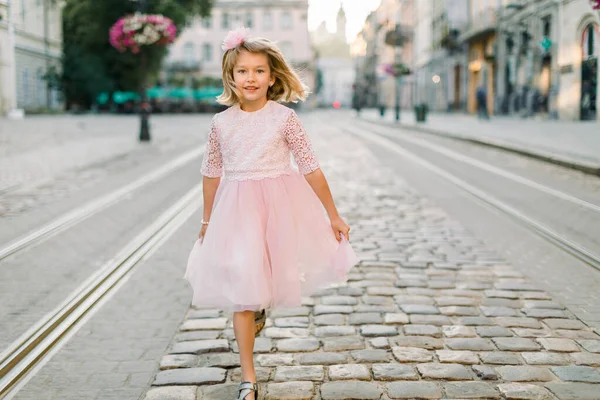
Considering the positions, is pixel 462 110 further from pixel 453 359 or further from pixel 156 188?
pixel 453 359

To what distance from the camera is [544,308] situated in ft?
14.5

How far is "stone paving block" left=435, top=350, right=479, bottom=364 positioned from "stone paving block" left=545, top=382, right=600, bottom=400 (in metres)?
0.42

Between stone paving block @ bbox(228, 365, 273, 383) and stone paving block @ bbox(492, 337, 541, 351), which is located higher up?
stone paving block @ bbox(492, 337, 541, 351)

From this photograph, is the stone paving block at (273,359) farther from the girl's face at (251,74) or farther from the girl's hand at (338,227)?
the girl's face at (251,74)

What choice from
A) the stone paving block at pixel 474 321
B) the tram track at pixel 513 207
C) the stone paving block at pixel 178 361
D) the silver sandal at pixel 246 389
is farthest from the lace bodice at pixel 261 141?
the tram track at pixel 513 207

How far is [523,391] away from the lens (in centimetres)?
309

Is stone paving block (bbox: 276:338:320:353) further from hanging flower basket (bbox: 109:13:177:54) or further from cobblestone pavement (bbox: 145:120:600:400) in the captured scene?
hanging flower basket (bbox: 109:13:177:54)

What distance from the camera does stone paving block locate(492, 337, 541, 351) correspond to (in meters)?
3.67

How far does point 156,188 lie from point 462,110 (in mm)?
37561

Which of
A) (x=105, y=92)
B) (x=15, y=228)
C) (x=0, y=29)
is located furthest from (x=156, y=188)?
(x=105, y=92)

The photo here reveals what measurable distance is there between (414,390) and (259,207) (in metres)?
1.01

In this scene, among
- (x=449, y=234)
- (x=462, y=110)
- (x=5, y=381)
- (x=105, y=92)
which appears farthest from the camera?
(x=105, y=92)

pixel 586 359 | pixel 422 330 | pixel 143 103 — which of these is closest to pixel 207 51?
pixel 143 103

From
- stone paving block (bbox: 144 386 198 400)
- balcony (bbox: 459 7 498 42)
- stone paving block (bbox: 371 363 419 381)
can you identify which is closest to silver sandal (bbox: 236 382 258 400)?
stone paving block (bbox: 144 386 198 400)
